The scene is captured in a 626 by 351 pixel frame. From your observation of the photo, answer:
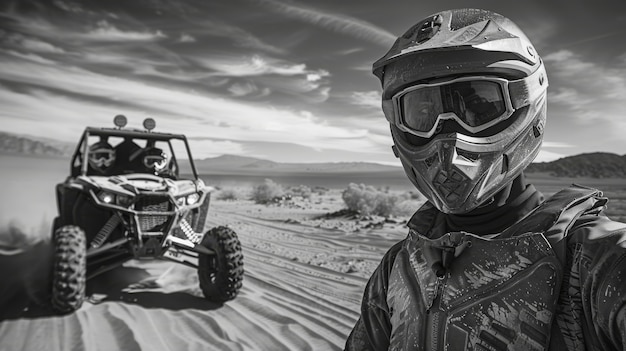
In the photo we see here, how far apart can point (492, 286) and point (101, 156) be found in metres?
5.50

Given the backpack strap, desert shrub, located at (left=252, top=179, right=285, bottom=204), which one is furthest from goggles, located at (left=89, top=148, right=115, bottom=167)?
desert shrub, located at (left=252, top=179, right=285, bottom=204)

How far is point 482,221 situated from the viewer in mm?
1205

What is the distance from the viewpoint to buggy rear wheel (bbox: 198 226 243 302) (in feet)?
14.9

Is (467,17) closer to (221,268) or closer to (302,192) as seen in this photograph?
(221,268)

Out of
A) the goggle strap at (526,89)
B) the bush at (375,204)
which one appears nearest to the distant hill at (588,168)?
the bush at (375,204)

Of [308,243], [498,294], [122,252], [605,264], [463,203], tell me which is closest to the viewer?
[605,264]

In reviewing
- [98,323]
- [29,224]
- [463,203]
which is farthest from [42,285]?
[463,203]

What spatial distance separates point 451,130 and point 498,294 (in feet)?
1.35

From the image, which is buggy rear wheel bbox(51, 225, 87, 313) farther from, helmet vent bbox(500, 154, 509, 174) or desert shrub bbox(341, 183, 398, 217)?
desert shrub bbox(341, 183, 398, 217)

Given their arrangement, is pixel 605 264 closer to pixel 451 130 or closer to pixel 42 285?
pixel 451 130

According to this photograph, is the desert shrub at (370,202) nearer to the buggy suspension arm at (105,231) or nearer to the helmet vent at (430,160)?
the buggy suspension arm at (105,231)

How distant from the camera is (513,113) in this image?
117 cm

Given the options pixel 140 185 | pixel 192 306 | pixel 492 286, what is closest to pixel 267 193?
pixel 140 185

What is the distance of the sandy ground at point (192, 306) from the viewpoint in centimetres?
364
